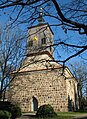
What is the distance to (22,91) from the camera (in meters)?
29.5

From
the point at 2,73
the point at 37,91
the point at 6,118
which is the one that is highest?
the point at 2,73

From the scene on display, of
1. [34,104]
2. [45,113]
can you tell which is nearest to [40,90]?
[34,104]

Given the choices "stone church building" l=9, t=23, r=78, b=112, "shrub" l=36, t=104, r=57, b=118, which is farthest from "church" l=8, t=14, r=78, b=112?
"shrub" l=36, t=104, r=57, b=118

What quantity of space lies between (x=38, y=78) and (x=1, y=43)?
1061 centimetres

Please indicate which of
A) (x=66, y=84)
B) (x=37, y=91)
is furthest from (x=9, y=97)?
(x=66, y=84)

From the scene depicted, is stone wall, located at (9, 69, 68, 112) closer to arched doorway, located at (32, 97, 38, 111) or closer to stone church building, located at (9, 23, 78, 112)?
stone church building, located at (9, 23, 78, 112)

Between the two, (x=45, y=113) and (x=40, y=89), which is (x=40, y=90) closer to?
(x=40, y=89)

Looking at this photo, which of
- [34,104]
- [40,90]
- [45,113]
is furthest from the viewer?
[34,104]

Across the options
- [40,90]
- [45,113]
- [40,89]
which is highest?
[40,89]

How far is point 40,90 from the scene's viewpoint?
28.2 m

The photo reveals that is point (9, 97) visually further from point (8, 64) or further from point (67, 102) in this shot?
point (8, 64)

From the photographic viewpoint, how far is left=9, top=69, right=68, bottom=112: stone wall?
2692cm

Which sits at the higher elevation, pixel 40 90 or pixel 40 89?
pixel 40 89

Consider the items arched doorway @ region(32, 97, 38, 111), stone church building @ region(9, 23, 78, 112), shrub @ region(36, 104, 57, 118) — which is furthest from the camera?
arched doorway @ region(32, 97, 38, 111)
